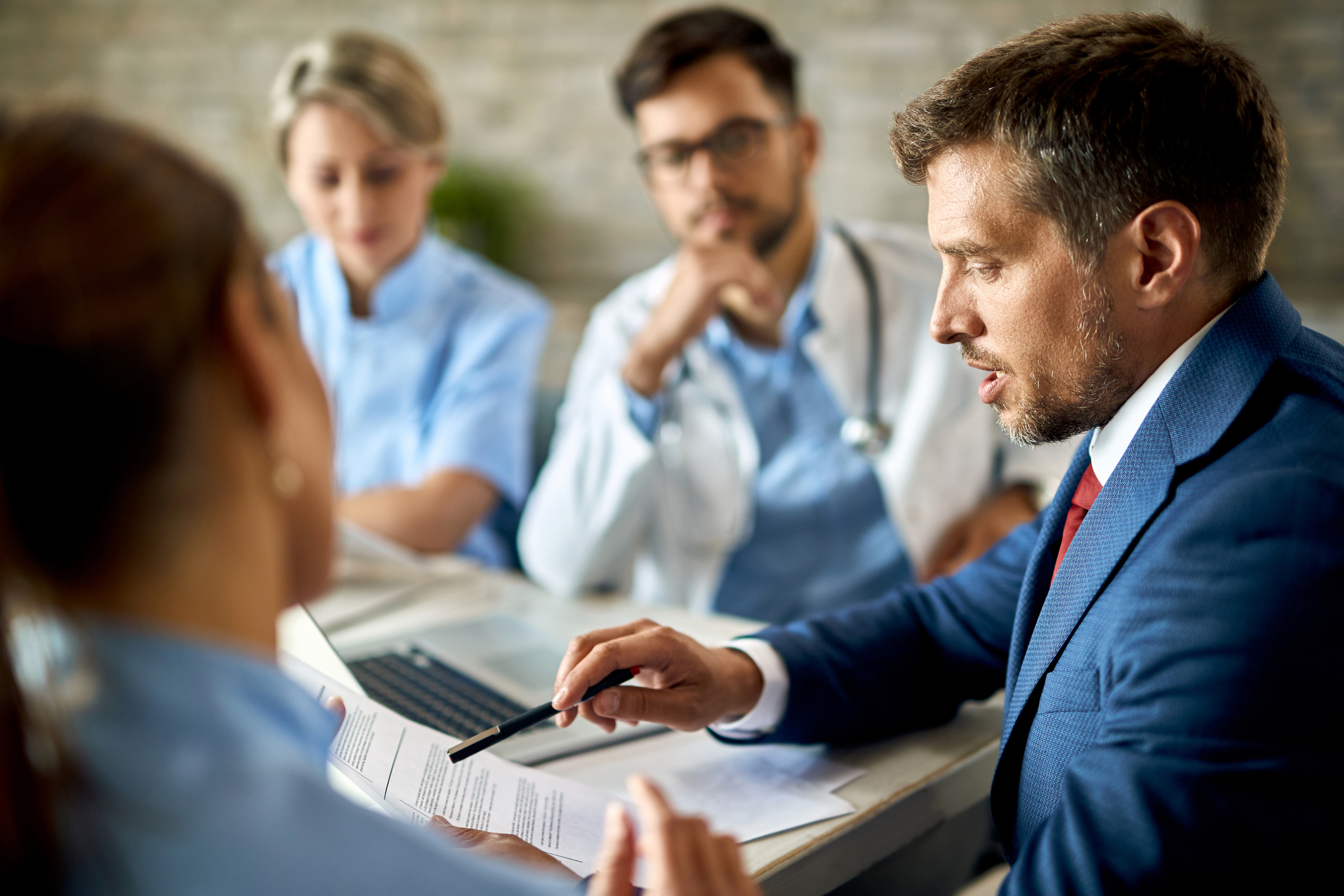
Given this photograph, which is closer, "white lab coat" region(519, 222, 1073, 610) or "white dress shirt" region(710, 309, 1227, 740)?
"white dress shirt" region(710, 309, 1227, 740)

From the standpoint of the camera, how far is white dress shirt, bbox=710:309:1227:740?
86 centimetres

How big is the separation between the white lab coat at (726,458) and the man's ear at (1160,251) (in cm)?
87

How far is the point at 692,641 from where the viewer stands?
101 cm

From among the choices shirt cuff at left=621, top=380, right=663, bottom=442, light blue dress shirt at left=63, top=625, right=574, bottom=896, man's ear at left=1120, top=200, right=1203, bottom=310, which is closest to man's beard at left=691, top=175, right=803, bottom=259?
shirt cuff at left=621, top=380, right=663, bottom=442

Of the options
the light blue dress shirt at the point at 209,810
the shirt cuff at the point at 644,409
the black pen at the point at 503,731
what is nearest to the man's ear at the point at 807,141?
the shirt cuff at the point at 644,409

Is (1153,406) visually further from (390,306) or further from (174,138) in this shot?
(390,306)

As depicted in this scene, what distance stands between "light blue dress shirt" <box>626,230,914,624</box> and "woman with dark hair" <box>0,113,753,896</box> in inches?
48.4

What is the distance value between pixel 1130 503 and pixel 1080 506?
0.15 meters

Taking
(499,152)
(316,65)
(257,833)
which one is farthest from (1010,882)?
(499,152)

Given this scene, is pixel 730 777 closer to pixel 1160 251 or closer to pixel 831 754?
pixel 831 754

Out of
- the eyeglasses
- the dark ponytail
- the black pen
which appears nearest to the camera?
the dark ponytail

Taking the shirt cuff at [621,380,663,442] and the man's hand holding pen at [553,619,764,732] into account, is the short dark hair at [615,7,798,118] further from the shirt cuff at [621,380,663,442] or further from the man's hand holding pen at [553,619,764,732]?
the man's hand holding pen at [553,619,764,732]

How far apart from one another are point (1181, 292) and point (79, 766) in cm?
82

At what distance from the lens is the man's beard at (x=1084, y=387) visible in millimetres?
867
